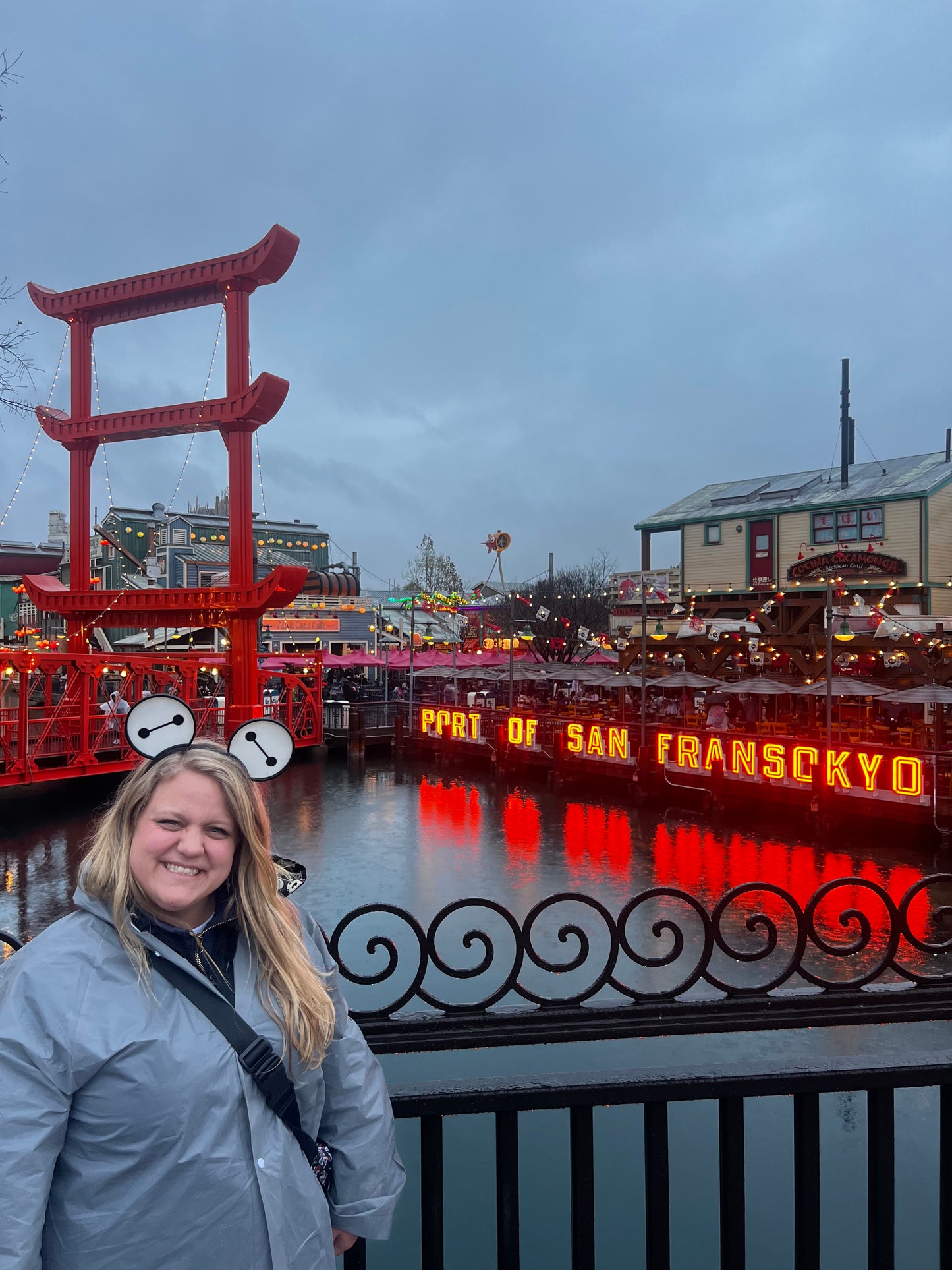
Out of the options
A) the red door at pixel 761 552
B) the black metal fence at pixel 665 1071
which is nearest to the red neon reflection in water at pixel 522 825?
the black metal fence at pixel 665 1071

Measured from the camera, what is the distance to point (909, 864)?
1207 cm

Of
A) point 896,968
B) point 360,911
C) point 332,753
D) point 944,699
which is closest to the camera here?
point 360,911

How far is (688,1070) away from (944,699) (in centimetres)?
1440

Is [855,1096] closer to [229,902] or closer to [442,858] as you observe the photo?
[229,902]

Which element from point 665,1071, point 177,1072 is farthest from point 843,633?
point 177,1072

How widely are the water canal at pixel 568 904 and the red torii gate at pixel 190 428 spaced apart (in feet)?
13.8

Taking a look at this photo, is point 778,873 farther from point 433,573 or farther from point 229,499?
point 433,573

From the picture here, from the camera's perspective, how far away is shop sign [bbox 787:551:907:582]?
26.3m

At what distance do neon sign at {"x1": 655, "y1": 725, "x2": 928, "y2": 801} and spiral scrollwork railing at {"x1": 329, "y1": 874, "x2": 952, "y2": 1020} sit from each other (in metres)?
2.86

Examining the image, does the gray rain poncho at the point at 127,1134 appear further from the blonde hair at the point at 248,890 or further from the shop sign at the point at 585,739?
the shop sign at the point at 585,739

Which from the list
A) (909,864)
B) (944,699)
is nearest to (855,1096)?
(909,864)

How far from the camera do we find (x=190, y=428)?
18.8 metres

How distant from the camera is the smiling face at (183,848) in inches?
66.1

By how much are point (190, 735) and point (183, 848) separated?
113 centimetres
